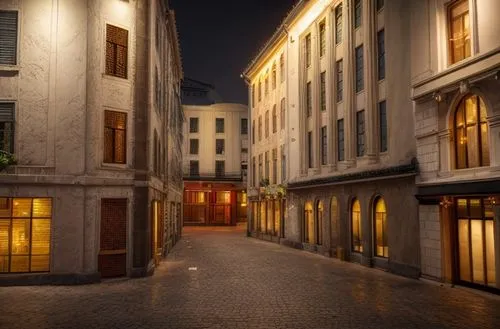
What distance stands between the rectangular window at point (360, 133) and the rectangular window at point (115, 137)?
11.6 m

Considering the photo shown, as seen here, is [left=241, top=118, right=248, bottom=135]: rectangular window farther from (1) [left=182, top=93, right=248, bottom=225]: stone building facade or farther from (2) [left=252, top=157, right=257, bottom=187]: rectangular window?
(2) [left=252, top=157, right=257, bottom=187]: rectangular window

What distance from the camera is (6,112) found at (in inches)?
687

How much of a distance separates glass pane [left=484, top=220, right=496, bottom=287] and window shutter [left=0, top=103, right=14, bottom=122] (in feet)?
53.4

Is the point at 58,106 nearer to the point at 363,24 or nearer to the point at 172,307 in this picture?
the point at 172,307

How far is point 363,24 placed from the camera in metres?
23.9

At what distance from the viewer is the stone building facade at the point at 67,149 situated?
679 inches

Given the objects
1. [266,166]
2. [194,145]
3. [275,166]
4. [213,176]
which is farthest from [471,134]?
[194,145]

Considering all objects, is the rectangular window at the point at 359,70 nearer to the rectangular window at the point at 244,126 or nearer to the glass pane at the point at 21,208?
the glass pane at the point at 21,208

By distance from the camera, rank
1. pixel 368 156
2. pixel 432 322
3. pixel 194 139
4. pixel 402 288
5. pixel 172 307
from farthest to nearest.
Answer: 1. pixel 194 139
2. pixel 368 156
3. pixel 402 288
4. pixel 172 307
5. pixel 432 322

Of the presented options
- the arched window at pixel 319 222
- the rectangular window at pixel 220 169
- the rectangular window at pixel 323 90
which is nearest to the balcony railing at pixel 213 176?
the rectangular window at pixel 220 169

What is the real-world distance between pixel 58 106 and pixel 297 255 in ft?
52.0

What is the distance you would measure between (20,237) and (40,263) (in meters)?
1.13

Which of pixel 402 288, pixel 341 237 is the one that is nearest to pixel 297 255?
pixel 341 237

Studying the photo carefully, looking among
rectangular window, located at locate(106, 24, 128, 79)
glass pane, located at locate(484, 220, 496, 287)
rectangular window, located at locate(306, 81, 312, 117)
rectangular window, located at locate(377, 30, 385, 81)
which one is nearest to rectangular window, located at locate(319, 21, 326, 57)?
rectangular window, located at locate(306, 81, 312, 117)
